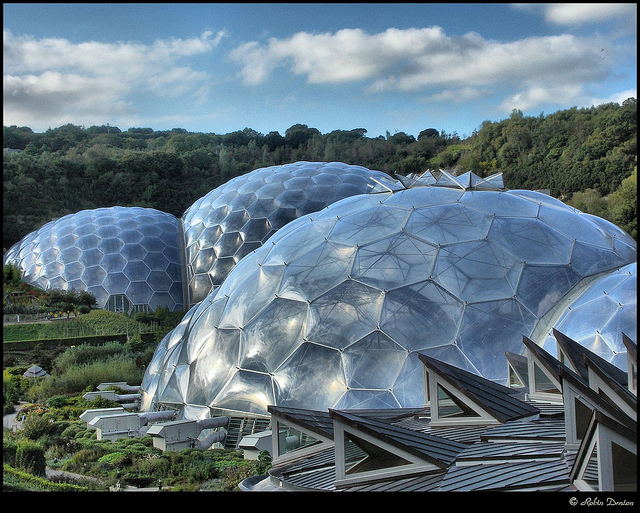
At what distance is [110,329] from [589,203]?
1115 inches

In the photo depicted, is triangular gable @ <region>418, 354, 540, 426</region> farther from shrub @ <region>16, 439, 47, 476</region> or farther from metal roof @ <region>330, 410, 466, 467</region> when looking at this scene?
shrub @ <region>16, 439, 47, 476</region>

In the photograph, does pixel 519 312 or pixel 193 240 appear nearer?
pixel 519 312

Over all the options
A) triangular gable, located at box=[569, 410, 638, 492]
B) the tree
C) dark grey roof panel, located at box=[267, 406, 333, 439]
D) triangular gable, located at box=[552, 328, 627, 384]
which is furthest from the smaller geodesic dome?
the tree

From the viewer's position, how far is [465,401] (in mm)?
→ 8578

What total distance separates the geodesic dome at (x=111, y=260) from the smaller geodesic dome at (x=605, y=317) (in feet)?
73.1

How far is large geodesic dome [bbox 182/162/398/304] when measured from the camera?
29594 mm

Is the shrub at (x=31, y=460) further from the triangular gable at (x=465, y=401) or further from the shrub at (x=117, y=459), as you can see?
the triangular gable at (x=465, y=401)

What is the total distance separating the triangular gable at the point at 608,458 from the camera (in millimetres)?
4832

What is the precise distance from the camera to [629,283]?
13016 mm

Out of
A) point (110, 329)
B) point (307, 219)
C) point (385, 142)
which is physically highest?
point (385, 142)
